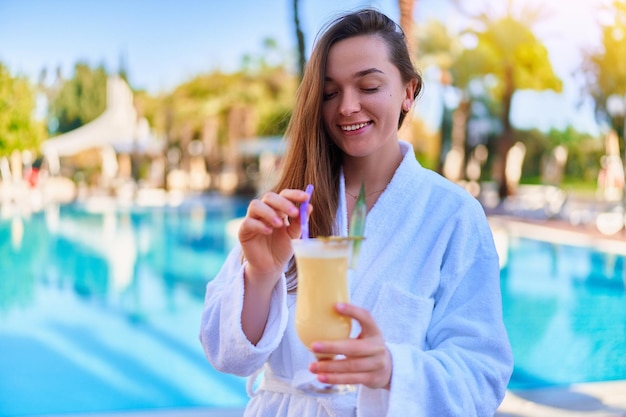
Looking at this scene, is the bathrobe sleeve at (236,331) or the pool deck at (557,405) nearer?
the bathrobe sleeve at (236,331)

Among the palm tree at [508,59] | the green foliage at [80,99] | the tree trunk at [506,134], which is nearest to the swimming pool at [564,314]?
the tree trunk at [506,134]

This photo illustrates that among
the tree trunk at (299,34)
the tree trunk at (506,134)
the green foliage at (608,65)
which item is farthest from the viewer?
the tree trunk at (506,134)

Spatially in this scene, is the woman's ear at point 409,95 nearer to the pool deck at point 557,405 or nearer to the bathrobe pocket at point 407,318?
the bathrobe pocket at point 407,318

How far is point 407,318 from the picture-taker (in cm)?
138

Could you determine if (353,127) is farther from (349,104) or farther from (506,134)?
(506,134)

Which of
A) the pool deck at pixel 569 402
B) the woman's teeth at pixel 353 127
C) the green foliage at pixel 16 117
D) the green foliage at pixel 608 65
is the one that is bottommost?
the pool deck at pixel 569 402

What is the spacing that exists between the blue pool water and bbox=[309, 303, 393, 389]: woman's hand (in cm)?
249

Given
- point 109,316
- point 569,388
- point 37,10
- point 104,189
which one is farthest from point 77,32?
point 569,388

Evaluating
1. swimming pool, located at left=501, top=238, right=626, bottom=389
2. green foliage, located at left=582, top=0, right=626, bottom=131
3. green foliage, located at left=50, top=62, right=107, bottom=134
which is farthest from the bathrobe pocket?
green foliage, located at left=50, top=62, right=107, bottom=134

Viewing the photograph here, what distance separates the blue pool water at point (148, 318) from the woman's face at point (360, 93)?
2.25 m

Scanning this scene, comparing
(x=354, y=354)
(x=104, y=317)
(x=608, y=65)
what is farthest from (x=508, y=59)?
(x=354, y=354)

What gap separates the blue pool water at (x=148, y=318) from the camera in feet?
14.8

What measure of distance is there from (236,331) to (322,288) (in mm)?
364

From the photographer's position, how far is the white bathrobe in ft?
3.93
